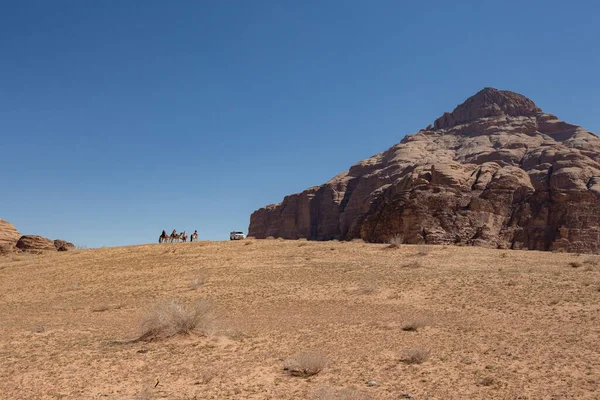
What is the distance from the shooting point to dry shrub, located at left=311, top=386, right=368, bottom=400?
306 inches

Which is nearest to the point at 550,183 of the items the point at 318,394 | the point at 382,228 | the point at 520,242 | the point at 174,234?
the point at 520,242

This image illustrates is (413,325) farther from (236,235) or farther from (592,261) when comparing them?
(236,235)

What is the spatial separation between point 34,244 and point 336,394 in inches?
1904

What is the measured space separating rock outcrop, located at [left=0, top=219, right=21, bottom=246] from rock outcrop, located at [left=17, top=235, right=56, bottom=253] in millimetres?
1378

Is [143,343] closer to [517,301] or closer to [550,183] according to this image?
[517,301]

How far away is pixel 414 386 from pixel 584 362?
160 inches

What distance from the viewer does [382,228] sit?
193ft

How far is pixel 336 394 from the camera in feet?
26.7

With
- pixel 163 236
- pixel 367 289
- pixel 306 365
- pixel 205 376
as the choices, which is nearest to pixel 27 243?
pixel 163 236

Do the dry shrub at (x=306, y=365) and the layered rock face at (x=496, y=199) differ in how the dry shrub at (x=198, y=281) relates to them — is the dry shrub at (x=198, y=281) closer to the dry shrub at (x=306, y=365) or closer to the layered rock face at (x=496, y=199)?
the dry shrub at (x=306, y=365)

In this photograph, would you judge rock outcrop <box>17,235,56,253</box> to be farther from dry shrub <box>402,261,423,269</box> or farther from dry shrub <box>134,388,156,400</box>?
dry shrub <box>134,388,156,400</box>

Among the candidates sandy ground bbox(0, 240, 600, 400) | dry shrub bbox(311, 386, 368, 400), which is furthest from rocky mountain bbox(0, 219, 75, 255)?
dry shrub bbox(311, 386, 368, 400)

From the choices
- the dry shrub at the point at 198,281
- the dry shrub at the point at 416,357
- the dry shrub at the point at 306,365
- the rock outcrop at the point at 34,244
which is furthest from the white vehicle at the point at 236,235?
the dry shrub at the point at 306,365

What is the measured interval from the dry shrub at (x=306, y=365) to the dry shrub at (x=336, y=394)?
1.24m
